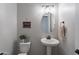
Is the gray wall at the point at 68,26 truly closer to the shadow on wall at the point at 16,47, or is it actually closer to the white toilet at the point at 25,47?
the white toilet at the point at 25,47

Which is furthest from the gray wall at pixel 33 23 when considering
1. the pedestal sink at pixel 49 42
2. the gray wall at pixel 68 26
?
the gray wall at pixel 68 26

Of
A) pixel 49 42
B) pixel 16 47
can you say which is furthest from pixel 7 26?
pixel 49 42

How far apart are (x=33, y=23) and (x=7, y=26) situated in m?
0.37

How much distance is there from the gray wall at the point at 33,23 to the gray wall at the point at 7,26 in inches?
2.7

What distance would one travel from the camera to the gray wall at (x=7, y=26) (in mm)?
1540

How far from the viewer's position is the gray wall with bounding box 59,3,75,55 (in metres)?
1.55

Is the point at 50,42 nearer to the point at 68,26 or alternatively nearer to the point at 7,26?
the point at 68,26

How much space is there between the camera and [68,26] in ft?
5.26

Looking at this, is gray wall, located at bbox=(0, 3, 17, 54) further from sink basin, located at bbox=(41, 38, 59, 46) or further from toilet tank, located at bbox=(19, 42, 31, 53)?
sink basin, located at bbox=(41, 38, 59, 46)

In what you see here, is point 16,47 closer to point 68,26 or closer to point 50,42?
point 50,42

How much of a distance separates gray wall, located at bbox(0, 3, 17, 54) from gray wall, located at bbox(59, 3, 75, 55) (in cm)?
65

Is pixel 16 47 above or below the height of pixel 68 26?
below

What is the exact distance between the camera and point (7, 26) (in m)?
1.60

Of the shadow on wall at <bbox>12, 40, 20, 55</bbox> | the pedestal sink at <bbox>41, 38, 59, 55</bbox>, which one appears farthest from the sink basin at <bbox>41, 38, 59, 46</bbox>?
the shadow on wall at <bbox>12, 40, 20, 55</bbox>
